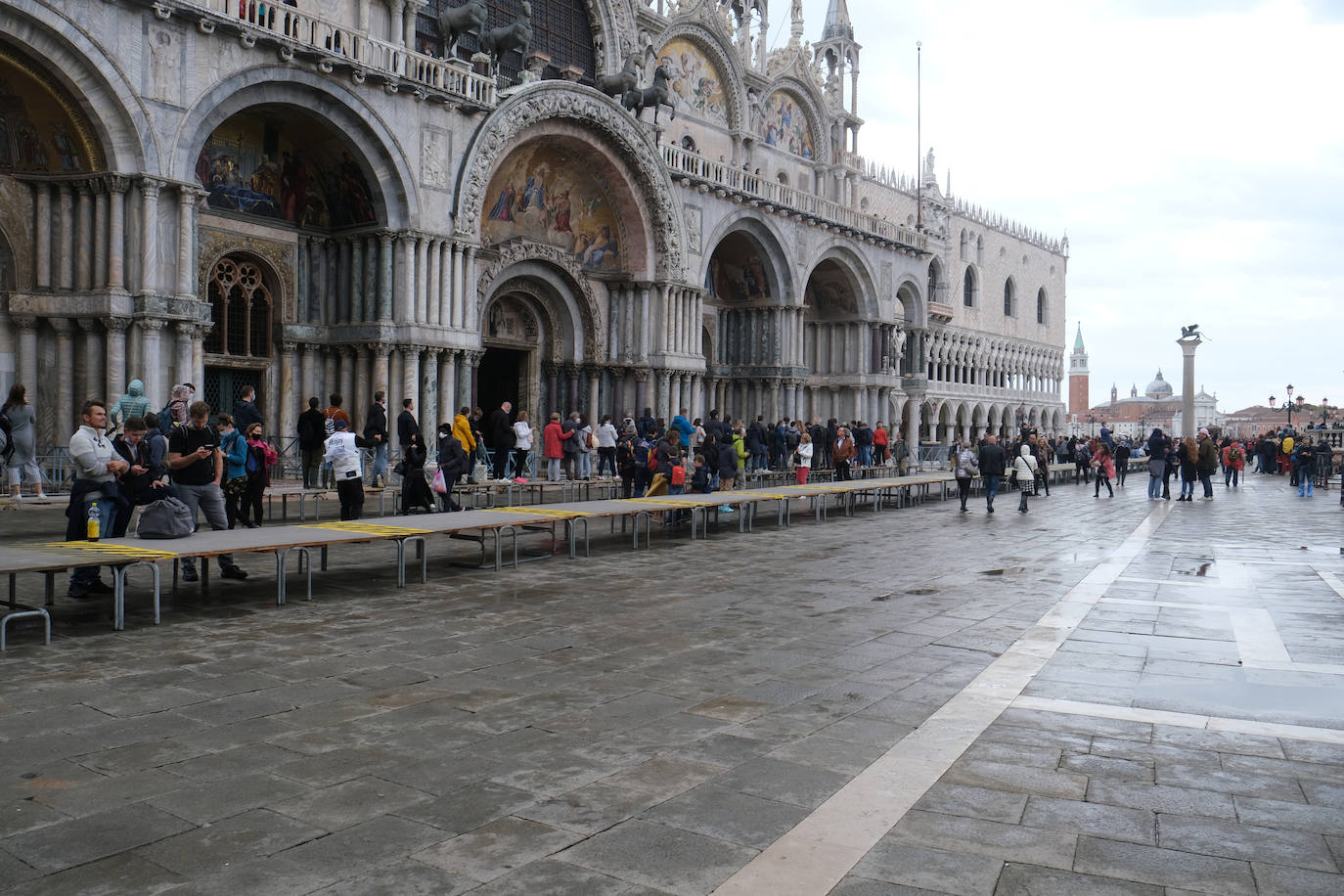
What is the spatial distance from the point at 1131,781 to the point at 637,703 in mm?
2611

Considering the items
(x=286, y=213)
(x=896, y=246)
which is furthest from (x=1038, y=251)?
(x=286, y=213)

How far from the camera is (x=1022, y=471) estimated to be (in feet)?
66.8

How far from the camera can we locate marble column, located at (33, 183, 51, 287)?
53.6 feet

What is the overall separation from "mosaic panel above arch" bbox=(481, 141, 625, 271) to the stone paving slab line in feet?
62.0

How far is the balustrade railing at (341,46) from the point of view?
1723 centimetres

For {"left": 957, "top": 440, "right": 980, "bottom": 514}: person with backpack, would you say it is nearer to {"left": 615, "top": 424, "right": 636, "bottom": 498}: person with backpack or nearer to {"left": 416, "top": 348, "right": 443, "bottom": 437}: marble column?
{"left": 615, "top": 424, "right": 636, "bottom": 498}: person with backpack

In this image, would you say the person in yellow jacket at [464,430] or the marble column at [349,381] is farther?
the marble column at [349,381]

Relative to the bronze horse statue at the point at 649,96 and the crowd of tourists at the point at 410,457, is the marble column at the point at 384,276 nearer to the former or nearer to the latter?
the crowd of tourists at the point at 410,457

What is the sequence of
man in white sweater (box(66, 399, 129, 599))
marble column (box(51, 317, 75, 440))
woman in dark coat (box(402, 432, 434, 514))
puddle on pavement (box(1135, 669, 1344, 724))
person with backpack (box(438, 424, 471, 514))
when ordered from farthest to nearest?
marble column (box(51, 317, 75, 440)) < person with backpack (box(438, 424, 471, 514)) < woman in dark coat (box(402, 432, 434, 514)) < man in white sweater (box(66, 399, 129, 599)) < puddle on pavement (box(1135, 669, 1344, 724))

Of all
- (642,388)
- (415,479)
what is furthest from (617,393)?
(415,479)

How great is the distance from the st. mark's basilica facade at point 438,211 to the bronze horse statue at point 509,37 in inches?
3.1

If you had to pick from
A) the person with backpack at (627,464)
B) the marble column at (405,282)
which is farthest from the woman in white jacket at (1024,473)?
the marble column at (405,282)

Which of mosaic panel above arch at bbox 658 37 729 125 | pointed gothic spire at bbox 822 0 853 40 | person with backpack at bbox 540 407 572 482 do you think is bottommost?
person with backpack at bbox 540 407 572 482

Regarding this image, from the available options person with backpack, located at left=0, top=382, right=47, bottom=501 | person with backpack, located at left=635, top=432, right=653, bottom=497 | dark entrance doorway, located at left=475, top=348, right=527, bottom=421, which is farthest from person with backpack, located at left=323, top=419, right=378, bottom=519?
dark entrance doorway, located at left=475, top=348, right=527, bottom=421
